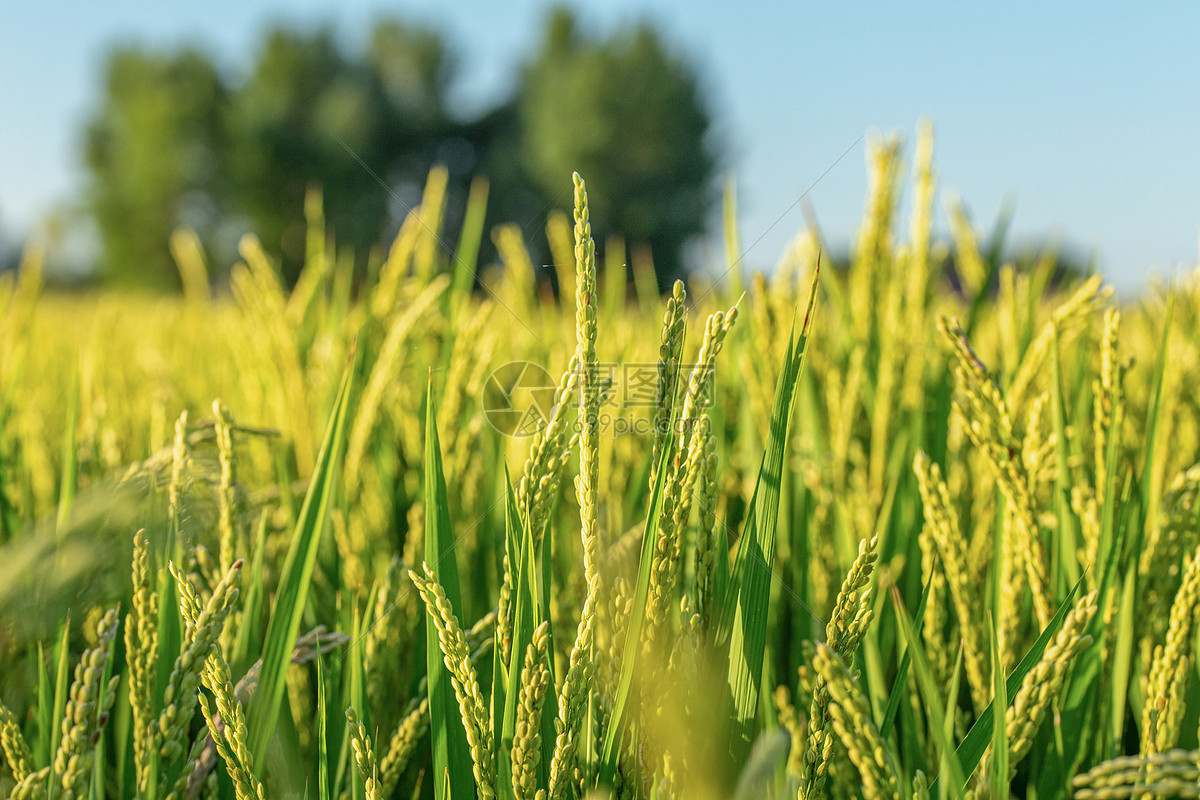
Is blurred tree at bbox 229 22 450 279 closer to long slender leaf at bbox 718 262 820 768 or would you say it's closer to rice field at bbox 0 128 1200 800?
rice field at bbox 0 128 1200 800

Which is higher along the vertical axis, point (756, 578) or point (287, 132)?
point (287, 132)

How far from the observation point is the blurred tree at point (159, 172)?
68.9 feet

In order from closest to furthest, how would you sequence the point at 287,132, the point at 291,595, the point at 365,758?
the point at 365,758 → the point at 291,595 → the point at 287,132

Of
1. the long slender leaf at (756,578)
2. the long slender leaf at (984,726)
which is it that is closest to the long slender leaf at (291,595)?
the long slender leaf at (756,578)

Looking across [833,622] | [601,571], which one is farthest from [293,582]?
[833,622]

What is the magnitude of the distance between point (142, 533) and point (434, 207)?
2.38ft

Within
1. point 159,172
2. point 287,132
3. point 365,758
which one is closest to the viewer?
point 365,758

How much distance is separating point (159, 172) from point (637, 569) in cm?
2528

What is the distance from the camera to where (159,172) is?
21.0 meters

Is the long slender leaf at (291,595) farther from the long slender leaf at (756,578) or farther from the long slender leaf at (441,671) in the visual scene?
the long slender leaf at (756,578)

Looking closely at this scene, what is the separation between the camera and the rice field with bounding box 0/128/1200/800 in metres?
0.35

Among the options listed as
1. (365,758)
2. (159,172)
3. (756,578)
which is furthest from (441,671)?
(159,172)

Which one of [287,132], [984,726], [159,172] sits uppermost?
[287,132]

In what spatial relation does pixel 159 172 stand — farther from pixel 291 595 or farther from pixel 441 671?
pixel 441 671
